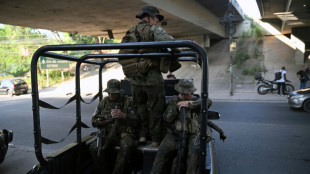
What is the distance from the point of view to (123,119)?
3.28m

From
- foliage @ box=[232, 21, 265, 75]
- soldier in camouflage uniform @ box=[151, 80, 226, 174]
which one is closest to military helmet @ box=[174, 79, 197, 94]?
soldier in camouflage uniform @ box=[151, 80, 226, 174]

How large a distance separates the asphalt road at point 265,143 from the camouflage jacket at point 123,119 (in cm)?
216

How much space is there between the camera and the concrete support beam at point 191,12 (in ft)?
36.7

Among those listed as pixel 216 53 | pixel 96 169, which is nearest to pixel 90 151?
pixel 96 169

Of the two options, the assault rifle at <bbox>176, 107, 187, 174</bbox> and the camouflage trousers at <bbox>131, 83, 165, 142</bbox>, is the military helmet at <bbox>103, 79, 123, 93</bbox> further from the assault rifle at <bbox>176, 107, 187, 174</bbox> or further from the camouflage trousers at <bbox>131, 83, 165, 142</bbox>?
the assault rifle at <bbox>176, 107, 187, 174</bbox>

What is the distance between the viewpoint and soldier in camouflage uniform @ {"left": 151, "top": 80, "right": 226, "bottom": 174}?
2.56 meters

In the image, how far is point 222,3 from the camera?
16297mm

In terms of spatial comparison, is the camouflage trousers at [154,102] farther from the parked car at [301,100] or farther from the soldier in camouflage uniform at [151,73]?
the parked car at [301,100]

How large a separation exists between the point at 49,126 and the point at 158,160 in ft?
22.3

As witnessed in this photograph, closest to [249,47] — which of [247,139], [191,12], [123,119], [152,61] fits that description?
[191,12]

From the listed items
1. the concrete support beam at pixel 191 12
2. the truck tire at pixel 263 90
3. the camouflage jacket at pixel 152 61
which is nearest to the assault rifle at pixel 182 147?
the camouflage jacket at pixel 152 61

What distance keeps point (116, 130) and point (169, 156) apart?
0.89 meters

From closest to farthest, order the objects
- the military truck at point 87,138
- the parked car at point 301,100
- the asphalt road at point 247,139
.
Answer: the military truck at point 87,138
the asphalt road at point 247,139
the parked car at point 301,100

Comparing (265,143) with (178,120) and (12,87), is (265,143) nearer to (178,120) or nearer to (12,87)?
(178,120)
